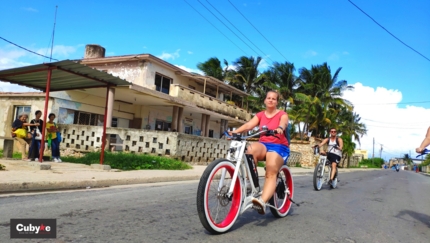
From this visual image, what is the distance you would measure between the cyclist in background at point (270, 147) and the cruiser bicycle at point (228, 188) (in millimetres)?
128

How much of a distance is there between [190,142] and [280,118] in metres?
10.7

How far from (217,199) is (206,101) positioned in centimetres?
2111

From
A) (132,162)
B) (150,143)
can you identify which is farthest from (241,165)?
(150,143)

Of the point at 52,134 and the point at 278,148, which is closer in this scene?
the point at 278,148

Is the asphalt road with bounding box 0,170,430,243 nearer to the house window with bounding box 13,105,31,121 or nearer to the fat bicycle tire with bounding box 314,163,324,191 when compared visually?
the fat bicycle tire with bounding box 314,163,324,191

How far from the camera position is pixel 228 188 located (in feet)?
12.0

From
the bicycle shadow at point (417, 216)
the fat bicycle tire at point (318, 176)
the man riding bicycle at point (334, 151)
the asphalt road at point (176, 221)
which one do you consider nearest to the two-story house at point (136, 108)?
the man riding bicycle at point (334, 151)

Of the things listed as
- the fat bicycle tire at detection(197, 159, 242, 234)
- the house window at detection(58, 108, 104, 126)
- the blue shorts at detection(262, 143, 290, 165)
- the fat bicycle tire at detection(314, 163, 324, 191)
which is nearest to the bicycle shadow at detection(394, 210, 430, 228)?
the fat bicycle tire at detection(314, 163, 324, 191)

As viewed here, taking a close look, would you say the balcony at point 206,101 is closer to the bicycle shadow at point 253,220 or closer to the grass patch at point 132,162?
the grass patch at point 132,162

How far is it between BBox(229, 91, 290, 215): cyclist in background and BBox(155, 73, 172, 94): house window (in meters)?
18.1

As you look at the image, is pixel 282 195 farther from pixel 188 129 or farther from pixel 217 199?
pixel 188 129

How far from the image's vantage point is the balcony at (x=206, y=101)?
21.3 m

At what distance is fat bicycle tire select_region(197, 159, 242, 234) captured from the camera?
329 centimetres

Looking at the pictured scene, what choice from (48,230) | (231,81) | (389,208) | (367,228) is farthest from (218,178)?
(231,81)
